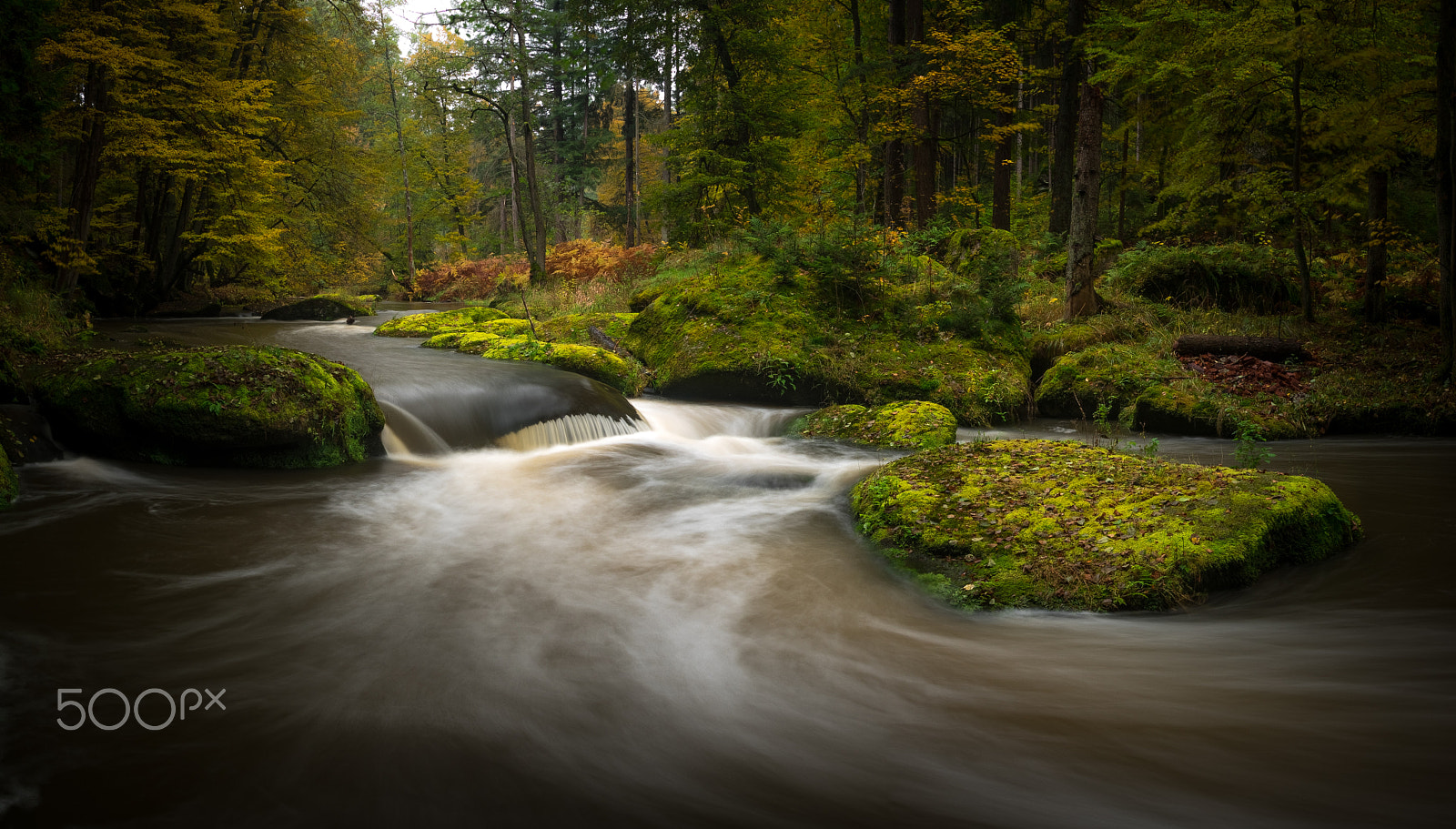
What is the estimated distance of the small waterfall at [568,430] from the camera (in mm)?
9273

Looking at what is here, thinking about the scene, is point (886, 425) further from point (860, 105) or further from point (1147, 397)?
point (860, 105)

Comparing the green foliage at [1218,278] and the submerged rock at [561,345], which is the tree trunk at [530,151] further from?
the green foliage at [1218,278]

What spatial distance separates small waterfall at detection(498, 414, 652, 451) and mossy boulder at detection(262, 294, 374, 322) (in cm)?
1471

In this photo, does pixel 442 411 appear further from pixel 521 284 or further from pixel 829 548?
pixel 521 284

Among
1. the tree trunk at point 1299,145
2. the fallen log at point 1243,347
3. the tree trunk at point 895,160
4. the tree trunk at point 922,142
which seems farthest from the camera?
the tree trunk at point 895,160

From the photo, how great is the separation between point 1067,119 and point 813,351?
9.76 meters

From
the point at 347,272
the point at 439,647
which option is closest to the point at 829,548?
the point at 439,647

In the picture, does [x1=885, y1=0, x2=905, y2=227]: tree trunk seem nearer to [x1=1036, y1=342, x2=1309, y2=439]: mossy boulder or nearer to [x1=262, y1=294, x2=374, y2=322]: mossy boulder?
[x1=1036, y1=342, x2=1309, y2=439]: mossy boulder

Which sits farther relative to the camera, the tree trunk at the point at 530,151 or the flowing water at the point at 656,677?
the tree trunk at the point at 530,151

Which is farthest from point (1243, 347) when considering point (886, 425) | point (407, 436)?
point (407, 436)

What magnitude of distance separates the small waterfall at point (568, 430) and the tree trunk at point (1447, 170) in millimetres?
10266

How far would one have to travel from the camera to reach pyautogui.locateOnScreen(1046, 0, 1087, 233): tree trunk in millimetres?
12500

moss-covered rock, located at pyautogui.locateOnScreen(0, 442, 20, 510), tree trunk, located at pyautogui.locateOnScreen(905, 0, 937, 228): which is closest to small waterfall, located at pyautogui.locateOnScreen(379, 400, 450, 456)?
moss-covered rock, located at pyautogui.locateOnScreen(0, 442, 20, 510)

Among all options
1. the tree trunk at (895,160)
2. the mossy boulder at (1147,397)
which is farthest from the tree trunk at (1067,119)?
the mossy boulder at (1147,397)
